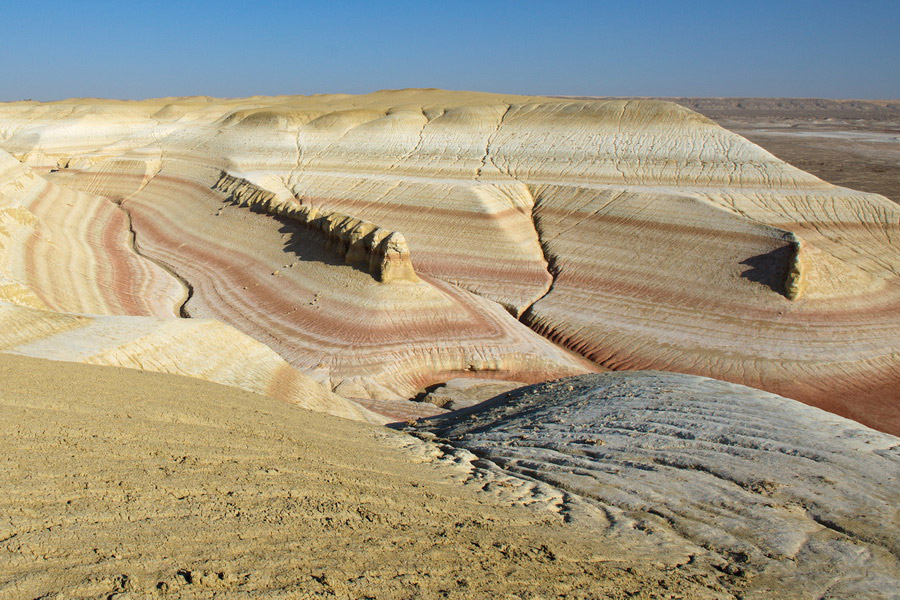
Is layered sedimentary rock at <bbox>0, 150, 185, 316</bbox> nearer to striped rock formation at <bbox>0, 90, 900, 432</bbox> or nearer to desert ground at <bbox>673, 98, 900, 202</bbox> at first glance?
striped rock formation at <bbox>0, 90, 900, 432</bbox>

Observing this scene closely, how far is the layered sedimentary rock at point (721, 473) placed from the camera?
211 inches

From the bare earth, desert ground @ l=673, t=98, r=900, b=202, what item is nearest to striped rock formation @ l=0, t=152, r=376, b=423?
the bare earth

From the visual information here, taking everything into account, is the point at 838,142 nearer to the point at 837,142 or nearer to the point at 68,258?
the point at 837,142

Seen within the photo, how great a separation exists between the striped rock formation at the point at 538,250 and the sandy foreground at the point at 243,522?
30.2 ft

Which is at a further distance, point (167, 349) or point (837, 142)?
point (837, 142)

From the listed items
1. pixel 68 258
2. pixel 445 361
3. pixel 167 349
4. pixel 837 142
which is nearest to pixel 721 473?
pixel 167 349

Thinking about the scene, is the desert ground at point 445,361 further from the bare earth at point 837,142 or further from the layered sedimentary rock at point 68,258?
the bare earth at point 837,142

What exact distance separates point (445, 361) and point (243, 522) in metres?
12.8

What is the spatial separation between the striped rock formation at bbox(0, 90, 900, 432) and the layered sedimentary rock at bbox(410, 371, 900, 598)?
7488 mm

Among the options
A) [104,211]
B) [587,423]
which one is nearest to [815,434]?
[587,423]

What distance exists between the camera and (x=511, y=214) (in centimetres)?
2597

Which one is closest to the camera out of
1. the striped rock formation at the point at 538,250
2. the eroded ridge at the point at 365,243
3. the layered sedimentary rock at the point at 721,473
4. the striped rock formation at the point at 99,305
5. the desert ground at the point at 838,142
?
the layered sedimentary rock at the point at 721,473

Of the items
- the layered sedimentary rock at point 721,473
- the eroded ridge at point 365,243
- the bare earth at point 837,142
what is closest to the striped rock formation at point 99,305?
the layered sedimentary rock at point 721,473

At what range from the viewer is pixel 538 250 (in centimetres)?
2475
